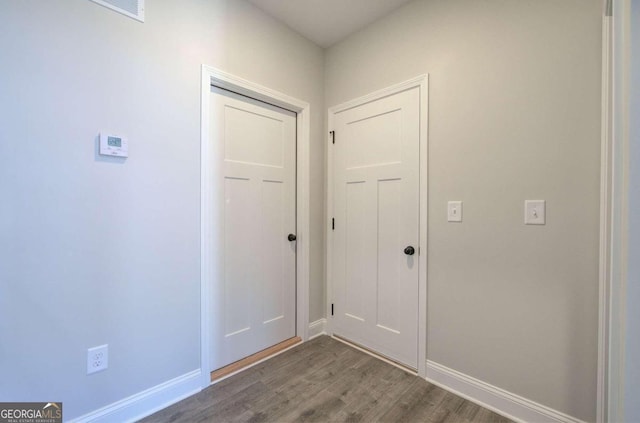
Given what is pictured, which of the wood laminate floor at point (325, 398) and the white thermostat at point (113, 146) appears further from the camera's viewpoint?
the wood laminate floor at point (325, 398)

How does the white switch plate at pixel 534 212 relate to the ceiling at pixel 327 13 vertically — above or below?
below

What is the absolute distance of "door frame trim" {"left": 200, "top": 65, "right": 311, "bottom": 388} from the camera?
183 centimetres

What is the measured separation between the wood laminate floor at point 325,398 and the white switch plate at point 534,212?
1.14 m

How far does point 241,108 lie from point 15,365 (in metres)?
1.92

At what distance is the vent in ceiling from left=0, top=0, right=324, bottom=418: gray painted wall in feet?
0.11

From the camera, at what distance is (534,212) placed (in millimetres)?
1514

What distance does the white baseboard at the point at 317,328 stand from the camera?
8.41ft

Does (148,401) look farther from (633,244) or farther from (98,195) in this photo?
(633,244)

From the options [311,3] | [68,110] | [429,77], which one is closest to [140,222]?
[68,110]

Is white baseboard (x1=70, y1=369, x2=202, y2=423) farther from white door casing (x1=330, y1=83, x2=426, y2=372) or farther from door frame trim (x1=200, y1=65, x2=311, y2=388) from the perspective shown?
white door casing (x1=330, y1=83, x2=426, y2=372)

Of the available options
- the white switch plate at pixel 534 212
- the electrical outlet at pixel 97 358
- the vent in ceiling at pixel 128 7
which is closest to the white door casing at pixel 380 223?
the white switch plate at pixel 534 212

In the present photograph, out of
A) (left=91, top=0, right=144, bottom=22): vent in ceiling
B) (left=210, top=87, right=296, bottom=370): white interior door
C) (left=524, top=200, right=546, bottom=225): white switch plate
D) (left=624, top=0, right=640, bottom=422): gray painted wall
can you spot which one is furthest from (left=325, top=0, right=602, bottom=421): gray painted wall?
(left=91, top=0, right=144, bottom=22): vent in ceiling

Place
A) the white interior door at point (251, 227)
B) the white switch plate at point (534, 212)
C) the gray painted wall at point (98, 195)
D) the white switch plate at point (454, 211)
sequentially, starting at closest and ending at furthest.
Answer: the gray painted wall at point (98, 195)
the white switch plate at point (534, 212)
the white switch plate at point (454, 211)
the white interior door at point (251, 227)

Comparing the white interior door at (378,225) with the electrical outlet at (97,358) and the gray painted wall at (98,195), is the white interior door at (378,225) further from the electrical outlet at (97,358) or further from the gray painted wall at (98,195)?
the electrical outlet at (97,358)
